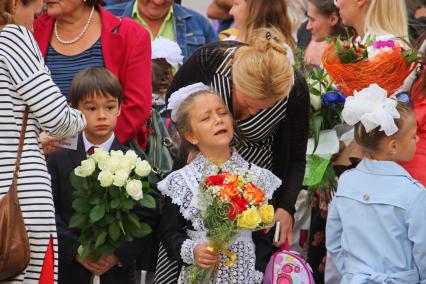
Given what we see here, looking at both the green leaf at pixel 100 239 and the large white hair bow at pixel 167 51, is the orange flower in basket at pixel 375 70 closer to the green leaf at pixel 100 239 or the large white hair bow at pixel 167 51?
the large white hair bow at pixel 167 51

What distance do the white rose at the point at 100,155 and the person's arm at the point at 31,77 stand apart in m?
0.41

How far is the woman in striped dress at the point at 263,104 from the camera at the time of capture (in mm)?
4855

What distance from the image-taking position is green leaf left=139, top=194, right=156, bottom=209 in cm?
497

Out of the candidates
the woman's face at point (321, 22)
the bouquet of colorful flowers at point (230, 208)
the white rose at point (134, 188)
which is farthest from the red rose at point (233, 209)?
the woman's face at point (321, 22)

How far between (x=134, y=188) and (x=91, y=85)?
727mm

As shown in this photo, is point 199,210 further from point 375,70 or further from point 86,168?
point 375,70

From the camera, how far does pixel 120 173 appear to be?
4.87 meters

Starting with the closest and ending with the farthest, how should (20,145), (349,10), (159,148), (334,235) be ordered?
(20,145) → (334,235) → (159,148) → (349,10)

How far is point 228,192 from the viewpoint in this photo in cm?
446

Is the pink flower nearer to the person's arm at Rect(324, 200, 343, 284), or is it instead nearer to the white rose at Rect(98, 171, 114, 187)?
the person's arm at Rect(324, 200, 343, 284)

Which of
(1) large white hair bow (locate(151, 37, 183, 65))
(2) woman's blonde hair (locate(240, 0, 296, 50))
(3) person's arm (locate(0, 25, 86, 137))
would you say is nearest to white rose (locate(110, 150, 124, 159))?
(3) person's arm (locate(0, 25, 86, 137))

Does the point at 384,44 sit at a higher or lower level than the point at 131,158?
higher

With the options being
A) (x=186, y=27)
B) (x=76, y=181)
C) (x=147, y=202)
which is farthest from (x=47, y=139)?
(x=186, y=27)

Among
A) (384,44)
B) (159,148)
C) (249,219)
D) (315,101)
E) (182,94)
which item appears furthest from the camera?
(315,101)
